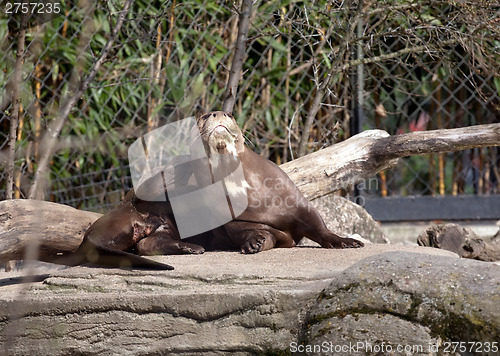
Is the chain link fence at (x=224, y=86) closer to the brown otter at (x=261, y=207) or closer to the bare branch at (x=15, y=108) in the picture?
the bare branch at (x=15, y=108)

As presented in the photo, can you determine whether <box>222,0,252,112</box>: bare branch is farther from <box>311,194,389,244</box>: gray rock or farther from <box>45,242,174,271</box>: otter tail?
<box>45,242,174,271</box>: otter tail

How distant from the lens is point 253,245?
10.1ft

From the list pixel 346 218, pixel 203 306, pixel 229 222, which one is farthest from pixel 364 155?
pixel 203 306

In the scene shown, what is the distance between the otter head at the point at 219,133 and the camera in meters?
3.19

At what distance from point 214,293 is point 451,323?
741mm

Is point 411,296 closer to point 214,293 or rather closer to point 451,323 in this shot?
point 451,323

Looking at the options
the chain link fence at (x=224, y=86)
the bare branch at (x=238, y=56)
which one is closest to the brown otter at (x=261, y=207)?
the bare branch at (x=238, y=56)

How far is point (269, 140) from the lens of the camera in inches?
206

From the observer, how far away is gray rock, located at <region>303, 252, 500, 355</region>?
6.95 feet

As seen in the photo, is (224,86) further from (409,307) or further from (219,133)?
(409,307)

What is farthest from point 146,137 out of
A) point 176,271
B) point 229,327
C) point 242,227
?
point 229,327

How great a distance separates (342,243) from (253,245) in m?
0.39

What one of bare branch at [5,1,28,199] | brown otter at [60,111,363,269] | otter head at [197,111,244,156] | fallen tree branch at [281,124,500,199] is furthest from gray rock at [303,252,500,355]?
bare branch at [5,1,28,199]

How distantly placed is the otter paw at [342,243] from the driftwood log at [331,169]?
58cm
